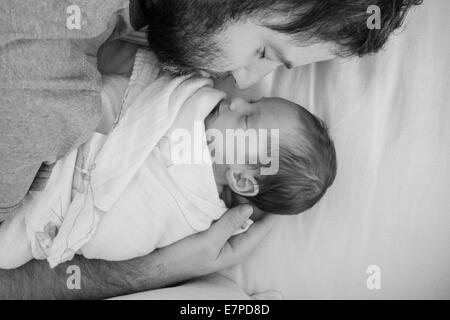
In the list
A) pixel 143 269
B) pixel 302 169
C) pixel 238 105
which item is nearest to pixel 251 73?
pixel 238 105

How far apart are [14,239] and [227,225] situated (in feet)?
1.25

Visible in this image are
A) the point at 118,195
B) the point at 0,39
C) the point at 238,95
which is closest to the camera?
→ the point at 0,39

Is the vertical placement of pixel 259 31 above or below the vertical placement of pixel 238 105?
above

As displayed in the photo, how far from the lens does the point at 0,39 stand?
2.08 feet

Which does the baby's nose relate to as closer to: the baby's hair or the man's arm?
the baby's hair

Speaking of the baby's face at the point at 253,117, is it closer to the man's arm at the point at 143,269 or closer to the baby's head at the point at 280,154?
the baby's head at the point at 280,154

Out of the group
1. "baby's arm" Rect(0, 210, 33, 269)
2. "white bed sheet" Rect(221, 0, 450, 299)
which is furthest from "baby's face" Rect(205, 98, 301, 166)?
"baby's arm" Rect(0, 210, 33, 269)

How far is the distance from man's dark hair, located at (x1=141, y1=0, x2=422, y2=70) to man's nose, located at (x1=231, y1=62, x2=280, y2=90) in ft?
0.19

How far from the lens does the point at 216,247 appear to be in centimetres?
88

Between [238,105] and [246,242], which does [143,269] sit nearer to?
[246,242]

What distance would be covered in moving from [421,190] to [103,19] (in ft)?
1.98

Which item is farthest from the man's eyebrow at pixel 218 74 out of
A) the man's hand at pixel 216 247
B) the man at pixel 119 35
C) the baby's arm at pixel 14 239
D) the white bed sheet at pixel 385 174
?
the baby's arm at pixel 14 239
